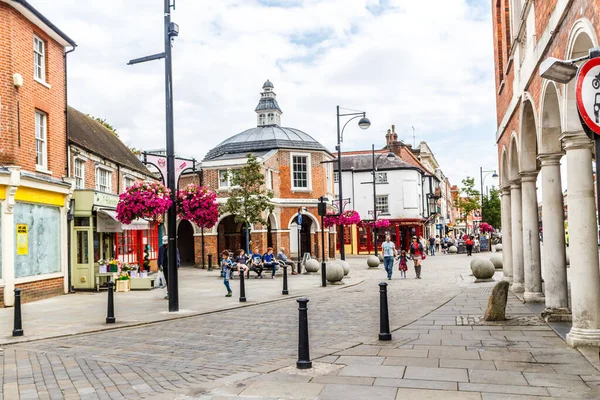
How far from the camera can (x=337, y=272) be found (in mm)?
20188

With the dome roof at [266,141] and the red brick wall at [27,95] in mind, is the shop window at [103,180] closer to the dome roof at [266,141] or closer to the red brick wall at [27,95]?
the red brick wall at [27,95]

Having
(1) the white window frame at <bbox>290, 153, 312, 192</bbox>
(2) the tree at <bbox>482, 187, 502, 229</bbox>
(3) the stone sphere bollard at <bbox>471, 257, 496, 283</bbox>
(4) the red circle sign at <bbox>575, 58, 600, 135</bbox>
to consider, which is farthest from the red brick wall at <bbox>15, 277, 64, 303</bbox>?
(2) the tree at <bbox>482, 187, 502, 229</bbox>

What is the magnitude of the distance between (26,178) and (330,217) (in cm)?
2126

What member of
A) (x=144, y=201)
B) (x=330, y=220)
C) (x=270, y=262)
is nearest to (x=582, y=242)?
(x=144, y=201)

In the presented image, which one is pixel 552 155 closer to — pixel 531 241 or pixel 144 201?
pixel 531 241

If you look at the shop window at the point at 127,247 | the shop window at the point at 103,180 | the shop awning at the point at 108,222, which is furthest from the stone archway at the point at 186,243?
the shop awning at the point at 108,222

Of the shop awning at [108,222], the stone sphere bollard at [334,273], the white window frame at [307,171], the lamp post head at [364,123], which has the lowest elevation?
the stone sphere bollard at [334,273]

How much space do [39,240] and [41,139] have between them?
3.12 metres

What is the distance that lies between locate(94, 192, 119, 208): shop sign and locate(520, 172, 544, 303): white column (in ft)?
44.4

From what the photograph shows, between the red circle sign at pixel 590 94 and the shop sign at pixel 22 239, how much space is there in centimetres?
1495

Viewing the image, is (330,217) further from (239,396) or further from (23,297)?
(239,396)

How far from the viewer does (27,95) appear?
53.2 ft

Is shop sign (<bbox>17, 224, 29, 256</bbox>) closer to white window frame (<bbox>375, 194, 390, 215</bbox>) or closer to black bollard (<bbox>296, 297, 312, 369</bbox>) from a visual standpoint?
black bollard (<bbox>296, 297, 312, 369</bbox>)

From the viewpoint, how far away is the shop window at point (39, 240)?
A: 15.6 meters
